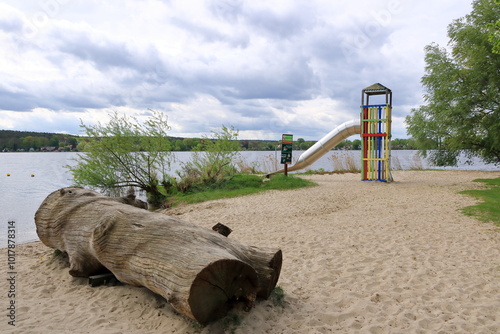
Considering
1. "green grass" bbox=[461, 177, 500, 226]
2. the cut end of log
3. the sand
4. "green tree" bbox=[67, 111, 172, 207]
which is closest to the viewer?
the cut end of log

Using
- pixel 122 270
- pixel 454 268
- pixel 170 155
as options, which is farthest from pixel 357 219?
pixel 170 155

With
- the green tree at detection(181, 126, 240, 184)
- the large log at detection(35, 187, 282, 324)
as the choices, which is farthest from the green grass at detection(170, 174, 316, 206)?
the large log at detection(35, 187, 282, 324)

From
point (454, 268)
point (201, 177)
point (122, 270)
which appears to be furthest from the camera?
point (201, 177)

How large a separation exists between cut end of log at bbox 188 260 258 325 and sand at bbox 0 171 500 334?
0.17 m

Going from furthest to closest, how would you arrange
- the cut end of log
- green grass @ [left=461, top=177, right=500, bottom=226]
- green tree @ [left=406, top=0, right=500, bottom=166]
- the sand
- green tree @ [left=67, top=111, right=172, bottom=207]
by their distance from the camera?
green tree @ [left=406, top=0, right=500, bottom=166], green tree @ [left=67, top=111, right=172, bottom=207], green grass @ [left=461, top=177, right=500, bottom=226], the sand, the cut end of log

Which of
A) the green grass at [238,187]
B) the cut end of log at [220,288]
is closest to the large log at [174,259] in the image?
the cut end of log at [220,288]

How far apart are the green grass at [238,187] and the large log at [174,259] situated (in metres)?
8.30

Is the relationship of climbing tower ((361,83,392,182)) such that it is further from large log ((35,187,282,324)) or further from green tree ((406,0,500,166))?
large log ((35,187,282,324))

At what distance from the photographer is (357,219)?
8.56 m

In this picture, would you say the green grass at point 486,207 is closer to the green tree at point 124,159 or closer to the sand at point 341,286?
the sand at point 341,286

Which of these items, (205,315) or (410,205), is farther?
(410,205)

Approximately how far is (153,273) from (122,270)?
65cm

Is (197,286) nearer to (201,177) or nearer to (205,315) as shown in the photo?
(205,315)

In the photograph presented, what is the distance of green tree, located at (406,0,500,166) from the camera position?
20.4m
